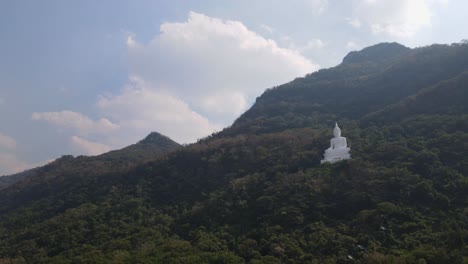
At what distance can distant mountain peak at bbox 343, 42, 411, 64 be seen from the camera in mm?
93725

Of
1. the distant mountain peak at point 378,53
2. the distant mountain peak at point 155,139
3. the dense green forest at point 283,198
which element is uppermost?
the distant mountain peak at point 378,53

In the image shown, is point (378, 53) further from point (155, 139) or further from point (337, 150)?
point (337, 150)

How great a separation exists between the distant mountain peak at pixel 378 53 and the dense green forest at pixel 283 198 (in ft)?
101

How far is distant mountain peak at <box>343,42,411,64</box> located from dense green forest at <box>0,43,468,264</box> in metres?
30.7

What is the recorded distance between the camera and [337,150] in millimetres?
40906

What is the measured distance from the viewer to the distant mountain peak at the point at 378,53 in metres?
93.7

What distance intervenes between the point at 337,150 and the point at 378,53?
60.9 meters

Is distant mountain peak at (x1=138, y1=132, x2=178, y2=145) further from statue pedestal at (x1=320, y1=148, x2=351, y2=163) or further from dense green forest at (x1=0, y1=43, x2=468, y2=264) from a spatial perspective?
statue pedestal at (x1=320, y1=148, x2=351, y2=163)

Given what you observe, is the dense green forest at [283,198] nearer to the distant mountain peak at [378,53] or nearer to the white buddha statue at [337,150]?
the white buddha statue at [337,150]

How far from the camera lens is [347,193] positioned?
32.8 meters

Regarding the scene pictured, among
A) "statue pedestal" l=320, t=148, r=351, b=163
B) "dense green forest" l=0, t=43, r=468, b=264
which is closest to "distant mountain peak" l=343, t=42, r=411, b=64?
"dense green forest" l=0, t=43, r=468, b=264

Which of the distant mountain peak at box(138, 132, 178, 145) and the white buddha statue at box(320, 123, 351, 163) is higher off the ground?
the distant mountain peak at box(138, 132, 178, 145)

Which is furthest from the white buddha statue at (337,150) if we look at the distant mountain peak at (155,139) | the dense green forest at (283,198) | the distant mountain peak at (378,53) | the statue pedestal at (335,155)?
the distant mountain peak at (378,53)

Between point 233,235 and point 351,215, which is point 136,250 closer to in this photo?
point 233,235
